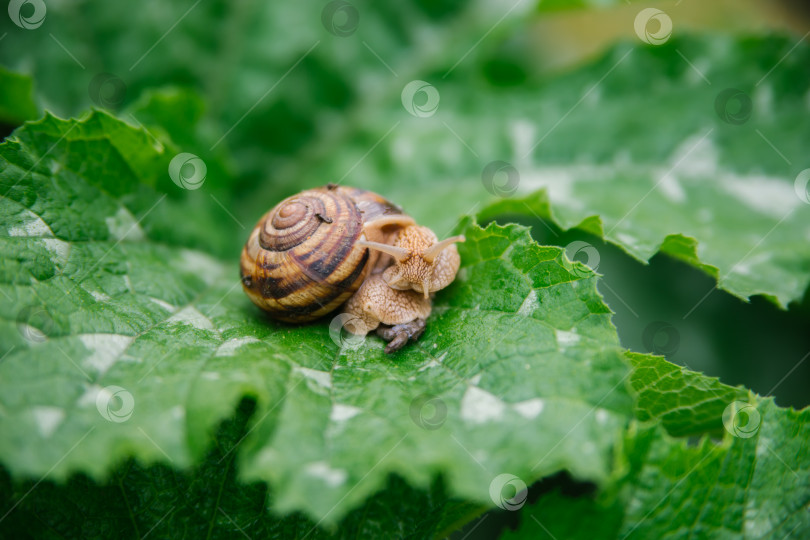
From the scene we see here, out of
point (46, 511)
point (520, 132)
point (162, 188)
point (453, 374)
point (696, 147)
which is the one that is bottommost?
point (46, 511)

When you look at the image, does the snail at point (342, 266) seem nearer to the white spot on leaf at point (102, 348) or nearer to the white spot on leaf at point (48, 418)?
the white spot on leaf at point (102, 348)

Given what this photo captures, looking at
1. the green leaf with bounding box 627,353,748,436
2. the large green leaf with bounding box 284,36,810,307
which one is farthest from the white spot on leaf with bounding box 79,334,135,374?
the green leaf with bounding box 627,353,748,436

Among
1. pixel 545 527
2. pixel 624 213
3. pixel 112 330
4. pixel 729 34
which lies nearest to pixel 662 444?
pixel 545 527

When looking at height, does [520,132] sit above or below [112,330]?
above

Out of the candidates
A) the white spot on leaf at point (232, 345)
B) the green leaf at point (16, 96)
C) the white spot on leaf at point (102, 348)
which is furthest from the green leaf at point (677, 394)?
the green leaf at point (16, 96)

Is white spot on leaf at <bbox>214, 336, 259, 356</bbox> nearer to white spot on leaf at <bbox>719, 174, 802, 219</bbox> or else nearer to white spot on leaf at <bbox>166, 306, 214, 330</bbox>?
white spot on leaf at <bbox>166, 306, 214, 330</bbox>

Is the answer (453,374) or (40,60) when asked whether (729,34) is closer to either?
(453,374)
